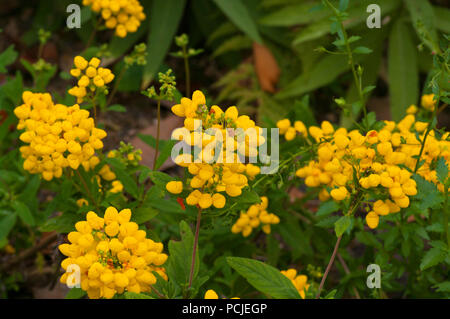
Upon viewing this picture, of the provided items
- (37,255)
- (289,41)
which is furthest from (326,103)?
(37,255)

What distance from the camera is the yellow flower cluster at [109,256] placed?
1.15 m

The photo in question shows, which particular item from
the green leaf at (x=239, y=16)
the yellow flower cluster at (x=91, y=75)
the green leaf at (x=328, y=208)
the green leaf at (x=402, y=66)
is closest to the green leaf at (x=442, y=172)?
the green leaf at (x=328, y=208)

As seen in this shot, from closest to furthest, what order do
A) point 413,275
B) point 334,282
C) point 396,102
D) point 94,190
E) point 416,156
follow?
point 416,156 < point 94,190 < point 413,275 < point 334,282 < point 396,102

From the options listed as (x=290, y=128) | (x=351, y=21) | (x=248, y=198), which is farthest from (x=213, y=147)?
(x=351, y=21)

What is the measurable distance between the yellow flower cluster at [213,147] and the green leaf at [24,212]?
0.76m

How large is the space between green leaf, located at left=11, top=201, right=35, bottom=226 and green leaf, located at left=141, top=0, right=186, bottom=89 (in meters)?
1.33

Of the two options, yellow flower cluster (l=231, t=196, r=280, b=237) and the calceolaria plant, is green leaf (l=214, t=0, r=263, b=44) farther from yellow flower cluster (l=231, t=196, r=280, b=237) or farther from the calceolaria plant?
yellow flower cluster (l=231, t=196, r=280, b=237)

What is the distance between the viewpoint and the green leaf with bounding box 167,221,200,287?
1.42 m

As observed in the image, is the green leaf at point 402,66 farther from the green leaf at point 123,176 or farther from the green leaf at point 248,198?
the green leaf at point 248,198

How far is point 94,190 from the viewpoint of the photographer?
5.52 ft

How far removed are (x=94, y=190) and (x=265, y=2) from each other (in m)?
1.73

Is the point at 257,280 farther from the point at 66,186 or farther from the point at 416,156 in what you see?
the point at 66,186

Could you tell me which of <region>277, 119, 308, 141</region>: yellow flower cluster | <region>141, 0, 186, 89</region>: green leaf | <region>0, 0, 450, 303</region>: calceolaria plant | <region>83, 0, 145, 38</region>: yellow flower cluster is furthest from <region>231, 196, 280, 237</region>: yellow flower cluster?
<region>141, 0, 186, 89</region>: green leaf

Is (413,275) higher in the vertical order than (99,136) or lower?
lower
